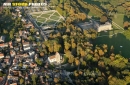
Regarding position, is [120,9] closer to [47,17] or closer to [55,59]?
[47,17]

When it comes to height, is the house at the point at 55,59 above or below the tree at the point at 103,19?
below

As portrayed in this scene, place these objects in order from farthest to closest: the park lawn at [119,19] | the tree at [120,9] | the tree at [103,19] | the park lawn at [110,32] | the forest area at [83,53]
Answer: the tree at [120,9] < the park lawn at [119,19] < the tree at [103,19] < the park lawn at [110,32] < the forest area at [83,53]

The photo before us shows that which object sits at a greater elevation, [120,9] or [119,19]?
[120,9]

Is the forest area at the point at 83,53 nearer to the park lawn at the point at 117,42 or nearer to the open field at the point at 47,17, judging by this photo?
the park lawn at the point at 117,42

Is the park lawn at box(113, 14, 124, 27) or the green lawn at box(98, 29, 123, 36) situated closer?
the green lawn at box(98, 29, 123, 36)

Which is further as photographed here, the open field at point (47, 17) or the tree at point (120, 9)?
the tree at point (120, 9)

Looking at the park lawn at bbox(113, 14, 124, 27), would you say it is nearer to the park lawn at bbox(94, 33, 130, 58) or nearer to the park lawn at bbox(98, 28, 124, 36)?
the park lawn at bbox(98, 28, 124, 36)

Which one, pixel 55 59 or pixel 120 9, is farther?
pixel 120 9

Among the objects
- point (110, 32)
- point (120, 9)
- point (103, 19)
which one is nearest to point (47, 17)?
point (103, 19)

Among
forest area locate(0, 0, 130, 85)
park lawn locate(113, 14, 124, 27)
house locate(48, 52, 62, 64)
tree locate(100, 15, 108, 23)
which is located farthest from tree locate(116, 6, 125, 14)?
house locate(48, 52, 62, 64)

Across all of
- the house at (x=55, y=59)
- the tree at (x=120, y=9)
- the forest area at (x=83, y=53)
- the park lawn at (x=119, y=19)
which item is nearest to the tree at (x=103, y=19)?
the forest area at (x=83, y=53)
